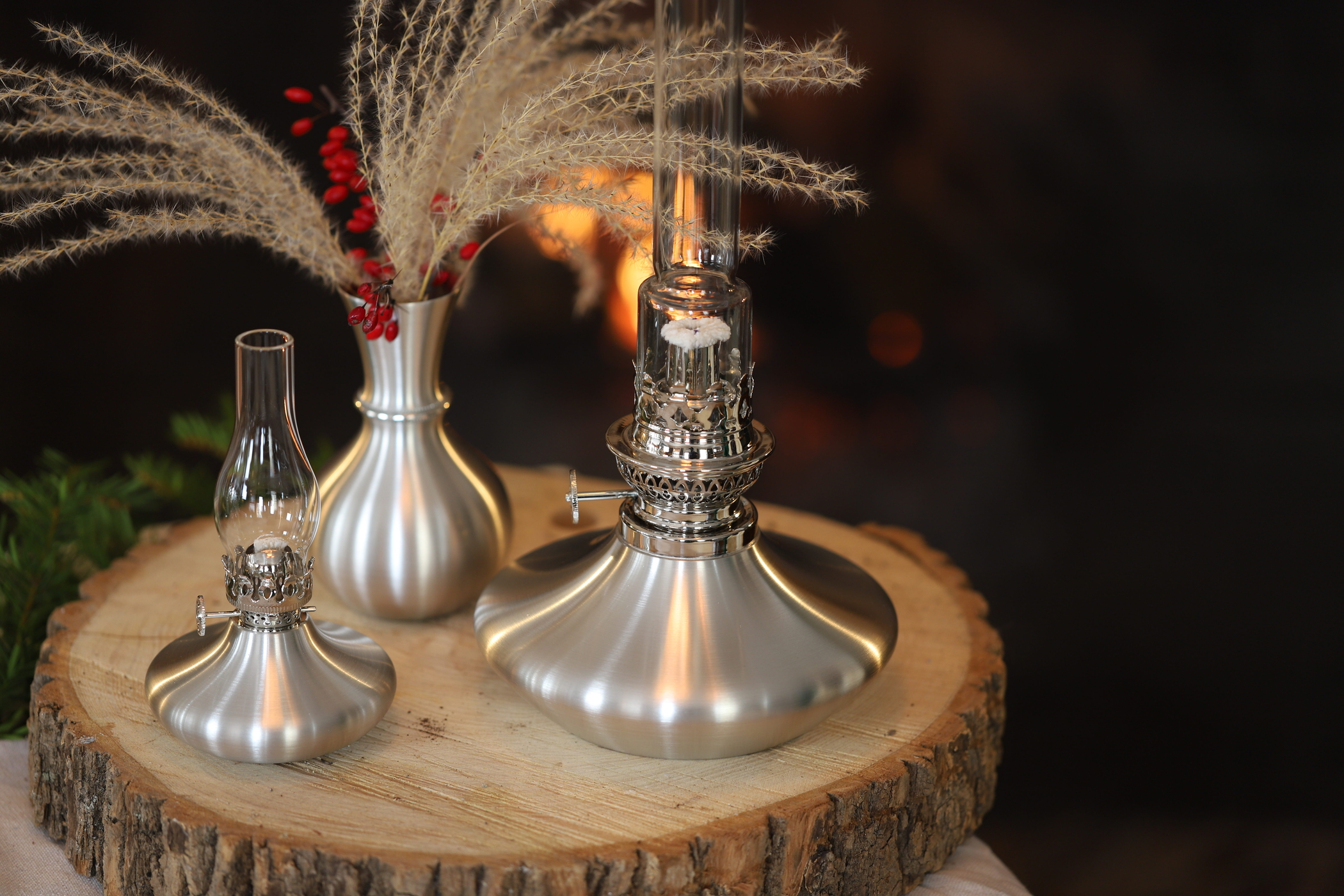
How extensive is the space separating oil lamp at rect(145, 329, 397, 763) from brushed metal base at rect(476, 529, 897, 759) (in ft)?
0.39

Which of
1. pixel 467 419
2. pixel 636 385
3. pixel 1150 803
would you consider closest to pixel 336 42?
pixel 467 419

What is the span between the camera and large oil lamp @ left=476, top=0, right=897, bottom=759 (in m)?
0.90

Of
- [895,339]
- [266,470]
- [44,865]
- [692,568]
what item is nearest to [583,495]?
[692,568]

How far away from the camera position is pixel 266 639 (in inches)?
35.4

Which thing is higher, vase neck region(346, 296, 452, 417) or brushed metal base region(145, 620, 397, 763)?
vase neck region(346, 296, 452, 417)

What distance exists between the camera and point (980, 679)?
3.48 feet

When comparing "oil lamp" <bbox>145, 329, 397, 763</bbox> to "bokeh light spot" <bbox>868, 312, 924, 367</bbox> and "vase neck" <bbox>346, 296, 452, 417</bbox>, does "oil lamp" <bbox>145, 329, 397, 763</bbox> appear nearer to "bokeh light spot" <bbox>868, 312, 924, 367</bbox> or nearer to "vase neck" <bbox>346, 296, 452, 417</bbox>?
"vase neck" <bbox>346, 296, 452, 417</bbox>

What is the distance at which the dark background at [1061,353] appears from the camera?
6.53 feet

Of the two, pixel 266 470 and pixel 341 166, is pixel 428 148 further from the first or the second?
pixel 266 470

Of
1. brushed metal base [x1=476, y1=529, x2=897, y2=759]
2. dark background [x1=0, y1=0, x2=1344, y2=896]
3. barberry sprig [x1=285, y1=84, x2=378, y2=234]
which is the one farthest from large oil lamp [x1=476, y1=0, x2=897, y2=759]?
dark background [x1=0, y1=0, x2=1344, y2=896]

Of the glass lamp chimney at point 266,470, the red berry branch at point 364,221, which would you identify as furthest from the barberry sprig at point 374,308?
the glass lamp chimney at point 266,470

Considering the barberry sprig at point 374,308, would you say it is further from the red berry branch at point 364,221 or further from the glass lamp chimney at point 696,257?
the glass lamp chimney at point 696,257

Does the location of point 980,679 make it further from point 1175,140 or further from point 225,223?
point 1175,140

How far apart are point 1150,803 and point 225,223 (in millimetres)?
1592
